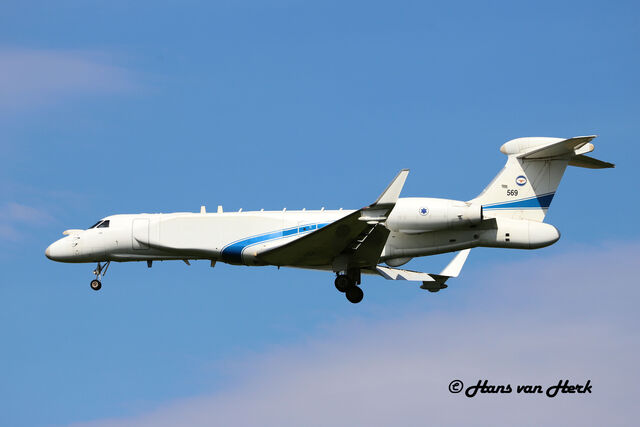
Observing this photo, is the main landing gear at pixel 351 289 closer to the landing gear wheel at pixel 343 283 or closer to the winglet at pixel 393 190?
the landing gear wheel at pixel 343 283

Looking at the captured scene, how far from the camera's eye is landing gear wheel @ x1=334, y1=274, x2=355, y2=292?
36.9 metres

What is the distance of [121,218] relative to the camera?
38.9 m

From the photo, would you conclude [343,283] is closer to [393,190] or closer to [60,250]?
[393,190]

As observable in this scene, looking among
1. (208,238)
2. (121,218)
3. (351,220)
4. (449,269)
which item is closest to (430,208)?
(351,220)

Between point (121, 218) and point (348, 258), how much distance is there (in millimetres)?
8441

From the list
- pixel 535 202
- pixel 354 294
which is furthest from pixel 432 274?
pixel 535 202

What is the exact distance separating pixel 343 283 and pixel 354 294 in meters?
0.53

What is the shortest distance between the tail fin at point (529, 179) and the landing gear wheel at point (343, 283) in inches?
200

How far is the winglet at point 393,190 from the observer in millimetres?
31688

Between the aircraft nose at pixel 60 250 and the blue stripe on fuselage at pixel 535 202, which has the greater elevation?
the aircraft nose at pixel 60 250

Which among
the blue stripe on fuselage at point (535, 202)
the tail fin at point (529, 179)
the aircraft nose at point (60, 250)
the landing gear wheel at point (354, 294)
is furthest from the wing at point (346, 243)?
the aircraft nose at point (60, 250)

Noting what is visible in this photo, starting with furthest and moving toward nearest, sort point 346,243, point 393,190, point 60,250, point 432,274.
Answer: point 432,274 → point 60,250 → point 346,243 → point 393,190

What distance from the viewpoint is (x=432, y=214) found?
3466 cm

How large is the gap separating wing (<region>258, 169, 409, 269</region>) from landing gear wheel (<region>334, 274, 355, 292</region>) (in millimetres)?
496
